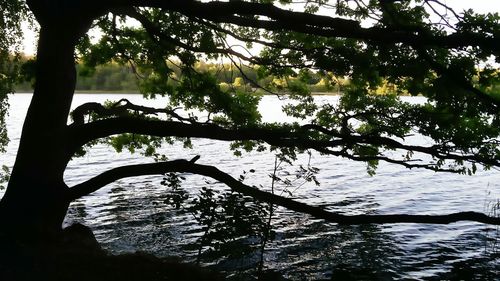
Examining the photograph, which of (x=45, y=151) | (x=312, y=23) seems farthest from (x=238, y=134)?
(x=45, y=151)

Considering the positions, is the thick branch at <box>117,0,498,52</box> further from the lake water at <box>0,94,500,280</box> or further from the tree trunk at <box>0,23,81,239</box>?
the lake water at <box>0,94,500,280</box>

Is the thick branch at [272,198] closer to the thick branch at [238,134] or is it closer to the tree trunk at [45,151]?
the tree trunk at [45,151]

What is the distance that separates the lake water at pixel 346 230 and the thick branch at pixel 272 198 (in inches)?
53.5

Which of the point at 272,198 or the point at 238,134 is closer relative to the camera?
the point at 272,198

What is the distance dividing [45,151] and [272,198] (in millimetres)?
4930

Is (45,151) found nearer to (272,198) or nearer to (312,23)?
(272,198)

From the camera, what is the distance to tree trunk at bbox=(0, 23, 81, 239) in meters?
8.94

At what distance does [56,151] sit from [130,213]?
37.8 feet

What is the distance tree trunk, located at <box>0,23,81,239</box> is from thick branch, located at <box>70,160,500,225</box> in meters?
0.56

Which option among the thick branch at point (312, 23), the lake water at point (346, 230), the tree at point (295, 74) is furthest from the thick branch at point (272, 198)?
the thick branch at point (312, 23)

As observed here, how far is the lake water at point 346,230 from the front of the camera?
43.9 ft

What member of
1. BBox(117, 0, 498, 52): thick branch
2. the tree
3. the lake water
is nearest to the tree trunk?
the tree

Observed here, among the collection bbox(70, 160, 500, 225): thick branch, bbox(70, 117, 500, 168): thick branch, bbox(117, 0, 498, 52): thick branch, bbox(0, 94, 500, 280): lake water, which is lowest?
bbox(0, 94, 500, 280): lake water

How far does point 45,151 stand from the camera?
913cm
